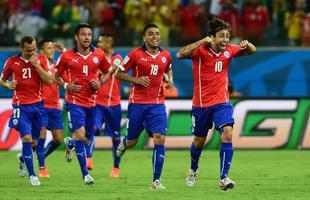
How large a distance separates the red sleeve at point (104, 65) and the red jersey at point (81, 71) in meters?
0.12

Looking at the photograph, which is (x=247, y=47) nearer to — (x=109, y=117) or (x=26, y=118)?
(x=26, y=118)

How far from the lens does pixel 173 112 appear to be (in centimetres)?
2419

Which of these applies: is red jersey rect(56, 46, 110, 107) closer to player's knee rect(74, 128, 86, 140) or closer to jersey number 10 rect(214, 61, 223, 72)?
player's knee rect(74, 128, 86, 140)

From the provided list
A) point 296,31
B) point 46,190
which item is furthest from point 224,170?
point 296,31

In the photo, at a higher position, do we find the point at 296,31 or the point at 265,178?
the point at 296,31

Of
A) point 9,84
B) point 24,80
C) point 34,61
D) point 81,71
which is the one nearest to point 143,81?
point 81,71

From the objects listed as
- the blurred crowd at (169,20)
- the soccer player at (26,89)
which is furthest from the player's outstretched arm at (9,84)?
the blurred crowd at (169,20)

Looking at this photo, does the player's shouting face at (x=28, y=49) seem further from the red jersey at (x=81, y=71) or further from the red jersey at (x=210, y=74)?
the red jersey at (x=210, y=74)

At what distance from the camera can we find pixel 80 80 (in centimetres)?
1588

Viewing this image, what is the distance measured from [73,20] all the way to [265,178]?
1122cm

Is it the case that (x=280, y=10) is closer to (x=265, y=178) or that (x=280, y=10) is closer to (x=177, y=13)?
(x=177, y=13)

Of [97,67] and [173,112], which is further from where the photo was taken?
[173,112]

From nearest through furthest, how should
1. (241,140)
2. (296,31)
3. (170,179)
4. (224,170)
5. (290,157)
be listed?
(224,170), (170,179), (290,157), (241,140), (296,31)

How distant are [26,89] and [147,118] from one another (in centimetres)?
216
